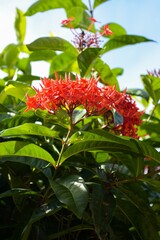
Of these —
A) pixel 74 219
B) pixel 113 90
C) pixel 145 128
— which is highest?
pixel 113 90

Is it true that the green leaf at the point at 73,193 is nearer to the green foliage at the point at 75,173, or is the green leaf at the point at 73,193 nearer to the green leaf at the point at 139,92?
the green foliage at the point at 75,173

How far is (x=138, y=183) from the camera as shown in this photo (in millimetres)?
1494

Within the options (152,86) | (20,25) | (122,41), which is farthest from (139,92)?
(20,25)

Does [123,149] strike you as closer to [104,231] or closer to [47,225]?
[104,231]

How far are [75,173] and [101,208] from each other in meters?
0.21

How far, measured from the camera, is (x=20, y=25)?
233 cm

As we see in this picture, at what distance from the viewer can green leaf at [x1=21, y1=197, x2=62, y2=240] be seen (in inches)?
45.4

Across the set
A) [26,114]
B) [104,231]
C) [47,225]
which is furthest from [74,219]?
[26,114]

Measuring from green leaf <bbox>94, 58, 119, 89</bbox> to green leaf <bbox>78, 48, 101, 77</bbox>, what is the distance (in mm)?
95

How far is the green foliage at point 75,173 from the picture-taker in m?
1.18

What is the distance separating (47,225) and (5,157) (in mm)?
280

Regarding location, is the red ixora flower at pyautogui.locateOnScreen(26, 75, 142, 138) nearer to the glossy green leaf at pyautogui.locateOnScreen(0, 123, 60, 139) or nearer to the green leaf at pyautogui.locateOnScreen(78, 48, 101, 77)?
the glossy green leaf at pyautogui.locateOnScreen(0, 123, 60, 139)

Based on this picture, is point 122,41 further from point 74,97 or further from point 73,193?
point 73,193

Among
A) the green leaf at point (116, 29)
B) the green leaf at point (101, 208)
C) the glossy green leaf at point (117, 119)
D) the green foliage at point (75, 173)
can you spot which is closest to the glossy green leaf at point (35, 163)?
the green foliage at point (75, 173)
